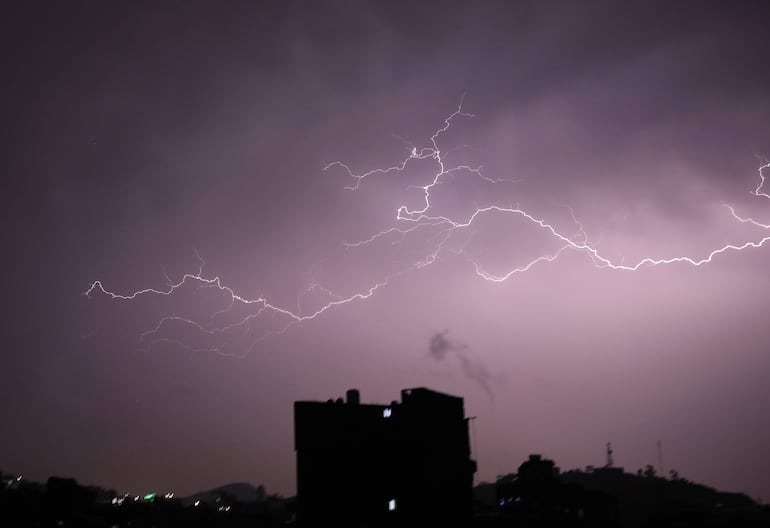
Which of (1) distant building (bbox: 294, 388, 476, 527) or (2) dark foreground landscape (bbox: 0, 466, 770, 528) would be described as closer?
(1) distant building (bbox: 294, 388, 476, 527)

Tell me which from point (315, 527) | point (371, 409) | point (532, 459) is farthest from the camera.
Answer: point (532, 459)

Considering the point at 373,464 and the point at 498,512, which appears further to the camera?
the point at 498,512

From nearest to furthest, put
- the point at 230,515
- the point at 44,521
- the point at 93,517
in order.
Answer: the point at 44,521, the point at 93,517, the point at 230,515

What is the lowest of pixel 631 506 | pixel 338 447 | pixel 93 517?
pixel 631 506

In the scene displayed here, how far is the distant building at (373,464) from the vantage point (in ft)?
92.6

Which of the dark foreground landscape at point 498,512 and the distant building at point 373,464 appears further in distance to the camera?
the dark foreground landscape at point 498,512

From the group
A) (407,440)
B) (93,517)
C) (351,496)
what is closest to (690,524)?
(407,440)

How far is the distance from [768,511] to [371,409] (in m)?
31.7

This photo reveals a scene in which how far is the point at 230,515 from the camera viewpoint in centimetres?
5181

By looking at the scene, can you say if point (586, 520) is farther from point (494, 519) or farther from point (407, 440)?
point (407, 440)

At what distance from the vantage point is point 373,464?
2883 centimetres

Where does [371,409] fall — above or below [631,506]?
above

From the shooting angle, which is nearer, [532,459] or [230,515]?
[532,459]

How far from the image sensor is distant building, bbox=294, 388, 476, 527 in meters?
28.2
